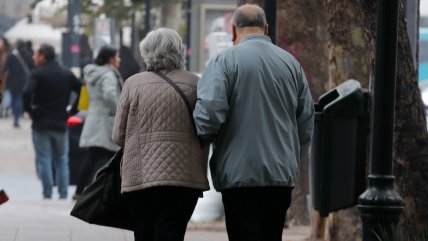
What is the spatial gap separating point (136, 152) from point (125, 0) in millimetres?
26964

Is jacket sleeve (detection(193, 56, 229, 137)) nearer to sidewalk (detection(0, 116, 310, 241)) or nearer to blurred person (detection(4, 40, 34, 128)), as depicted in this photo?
sidewalk (detection(0, 116, 310, 241))

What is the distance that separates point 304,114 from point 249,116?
0.41m

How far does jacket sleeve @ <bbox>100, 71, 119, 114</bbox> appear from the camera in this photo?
44.2ft

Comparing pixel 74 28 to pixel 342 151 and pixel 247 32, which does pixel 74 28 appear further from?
pixel 247 32

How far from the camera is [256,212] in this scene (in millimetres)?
6984

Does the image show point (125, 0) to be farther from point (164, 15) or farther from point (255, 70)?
point (255, 70)

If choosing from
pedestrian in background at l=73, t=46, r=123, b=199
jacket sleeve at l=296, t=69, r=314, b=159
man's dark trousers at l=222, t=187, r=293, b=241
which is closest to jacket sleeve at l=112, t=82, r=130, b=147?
man's dark trousers at l=222, t=187, r=293, b=241

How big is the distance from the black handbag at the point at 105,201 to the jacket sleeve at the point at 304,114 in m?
0.99

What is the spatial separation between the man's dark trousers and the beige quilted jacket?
21 centimetres

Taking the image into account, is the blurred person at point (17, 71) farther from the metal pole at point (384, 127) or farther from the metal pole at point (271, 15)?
the metal pole at point (384, 127)

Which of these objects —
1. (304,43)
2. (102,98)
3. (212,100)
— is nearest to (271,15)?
(304,43)

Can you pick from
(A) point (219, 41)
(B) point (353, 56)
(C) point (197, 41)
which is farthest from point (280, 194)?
(C) point (197, 41)

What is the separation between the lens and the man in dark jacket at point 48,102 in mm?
15109

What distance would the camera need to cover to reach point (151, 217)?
281 inches
